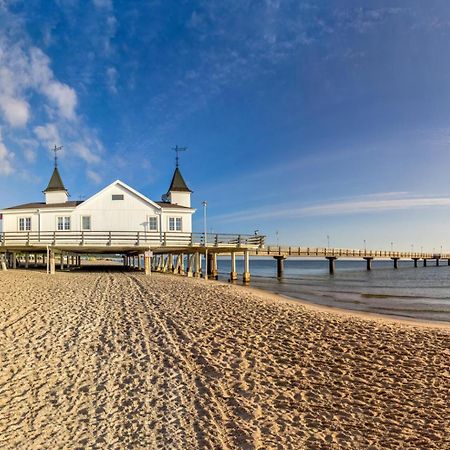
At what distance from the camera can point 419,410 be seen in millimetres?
5340

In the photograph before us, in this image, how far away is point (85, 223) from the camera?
27203mm

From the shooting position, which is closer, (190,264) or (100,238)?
(100,238)

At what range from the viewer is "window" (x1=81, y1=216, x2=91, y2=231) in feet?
89.0

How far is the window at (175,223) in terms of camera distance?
27.9 metres

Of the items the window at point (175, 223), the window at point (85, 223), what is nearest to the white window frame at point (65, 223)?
the window at point (85, 223)

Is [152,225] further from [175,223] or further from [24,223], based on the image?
[24,223]

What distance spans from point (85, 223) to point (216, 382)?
23497 millimetres

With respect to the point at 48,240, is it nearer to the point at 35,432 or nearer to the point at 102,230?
the point at 102,230

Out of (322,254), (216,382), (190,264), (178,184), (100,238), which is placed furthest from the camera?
(322,254)

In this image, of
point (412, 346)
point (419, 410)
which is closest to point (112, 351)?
point (419, 410)

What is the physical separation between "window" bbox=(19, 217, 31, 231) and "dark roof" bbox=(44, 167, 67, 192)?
17.8ft

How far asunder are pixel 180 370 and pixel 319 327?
5.01m

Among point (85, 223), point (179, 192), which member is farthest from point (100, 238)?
point (179, 192)

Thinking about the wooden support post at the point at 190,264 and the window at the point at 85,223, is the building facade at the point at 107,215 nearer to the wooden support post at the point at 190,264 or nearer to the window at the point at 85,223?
the window at the point at 85,223
